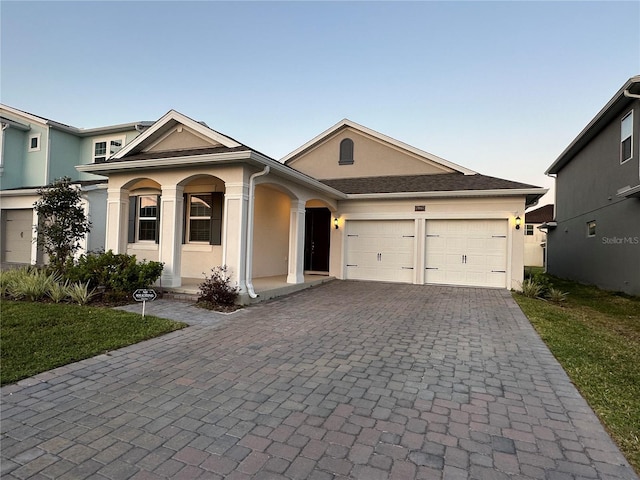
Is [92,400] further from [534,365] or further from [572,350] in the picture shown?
[572,350]

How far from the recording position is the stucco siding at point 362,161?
14141 mm

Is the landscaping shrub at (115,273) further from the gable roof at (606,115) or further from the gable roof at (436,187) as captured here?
the gable roof at (606,115)

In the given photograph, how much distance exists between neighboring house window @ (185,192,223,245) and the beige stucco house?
0.10 ft

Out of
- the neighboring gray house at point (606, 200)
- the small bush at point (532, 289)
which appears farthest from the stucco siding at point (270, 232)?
the neighboring gray house at point (606, 200)

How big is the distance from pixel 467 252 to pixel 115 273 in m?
10.3

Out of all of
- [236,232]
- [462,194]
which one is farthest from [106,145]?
[462,194]

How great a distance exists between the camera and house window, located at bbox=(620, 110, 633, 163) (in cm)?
1062

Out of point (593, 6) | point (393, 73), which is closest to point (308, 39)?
point (393, 73)

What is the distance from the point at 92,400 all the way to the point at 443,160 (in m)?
13.3

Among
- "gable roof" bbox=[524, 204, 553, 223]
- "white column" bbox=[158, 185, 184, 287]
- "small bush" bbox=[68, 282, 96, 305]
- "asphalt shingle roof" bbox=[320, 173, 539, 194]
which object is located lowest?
"small bush" bbox=[68, 282, 96, 305]

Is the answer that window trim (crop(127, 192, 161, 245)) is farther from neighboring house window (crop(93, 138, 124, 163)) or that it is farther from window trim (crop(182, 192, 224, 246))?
neighboring house window (crop(93, 138, 124, 163))

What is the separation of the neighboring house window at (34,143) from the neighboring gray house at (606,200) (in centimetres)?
2378

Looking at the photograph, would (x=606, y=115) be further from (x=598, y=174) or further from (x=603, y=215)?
(x=603, y=215)

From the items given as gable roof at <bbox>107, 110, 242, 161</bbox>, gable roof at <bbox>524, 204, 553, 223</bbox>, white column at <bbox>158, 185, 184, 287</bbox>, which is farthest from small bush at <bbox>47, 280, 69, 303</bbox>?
gable roof at <bbox>524, 204, 553, 223</bbox>
